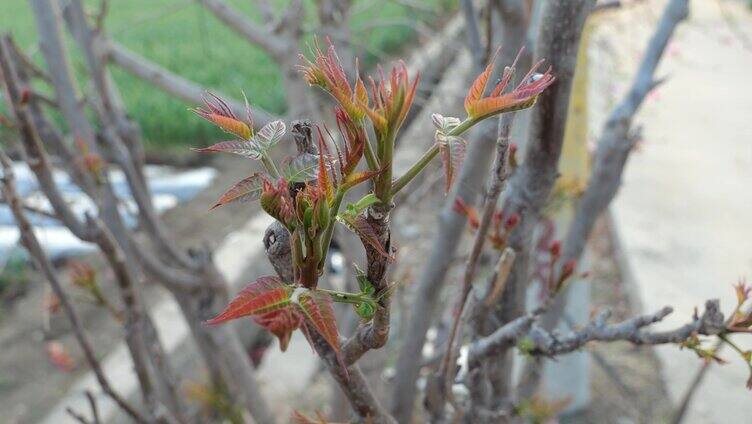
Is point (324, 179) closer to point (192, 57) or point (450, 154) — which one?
point (450, 154)

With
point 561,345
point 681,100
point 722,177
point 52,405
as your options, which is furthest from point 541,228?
point 681,100

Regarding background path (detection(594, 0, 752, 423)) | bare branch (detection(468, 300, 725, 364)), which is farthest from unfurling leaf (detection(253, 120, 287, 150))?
background path (detection(594, 0, 752, 423))

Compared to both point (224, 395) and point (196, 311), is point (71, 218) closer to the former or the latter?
point (196, 311)

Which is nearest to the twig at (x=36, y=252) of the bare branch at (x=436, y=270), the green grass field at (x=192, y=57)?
the bare branch at (x=436, y=270)

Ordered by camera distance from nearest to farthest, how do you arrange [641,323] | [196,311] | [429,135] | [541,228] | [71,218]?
[641,323], [71,218], [196,311], [541,228], [429,135]

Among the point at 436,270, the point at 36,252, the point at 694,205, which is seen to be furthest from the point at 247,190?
the point at 694,205

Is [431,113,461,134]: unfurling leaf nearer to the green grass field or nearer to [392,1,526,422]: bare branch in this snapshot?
[392,1,526,422]: bare branch
